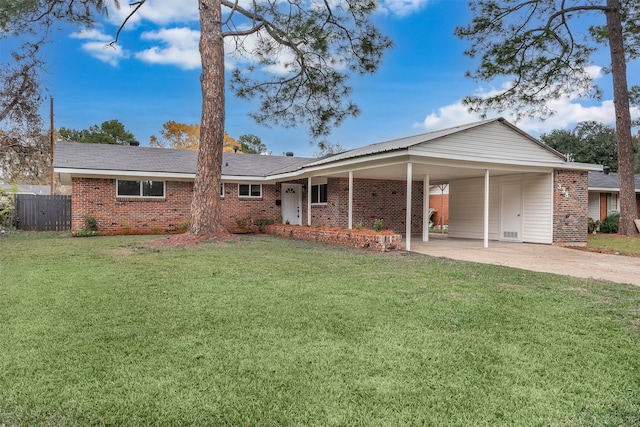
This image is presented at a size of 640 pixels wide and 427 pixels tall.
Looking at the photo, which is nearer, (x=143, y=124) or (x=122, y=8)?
(x=122, y=8)

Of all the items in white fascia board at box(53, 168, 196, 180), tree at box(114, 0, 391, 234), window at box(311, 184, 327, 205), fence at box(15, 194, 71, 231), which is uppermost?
tree at box(114, 0, 391, 234)

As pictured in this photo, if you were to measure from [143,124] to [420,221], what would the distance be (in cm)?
2607

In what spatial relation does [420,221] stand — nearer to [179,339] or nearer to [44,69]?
[179,339]

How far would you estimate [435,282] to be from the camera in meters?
6.34

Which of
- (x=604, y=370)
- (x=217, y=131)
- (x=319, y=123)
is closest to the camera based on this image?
(x=604, y=370)

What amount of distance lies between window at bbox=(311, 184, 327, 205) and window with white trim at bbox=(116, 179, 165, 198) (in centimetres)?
627

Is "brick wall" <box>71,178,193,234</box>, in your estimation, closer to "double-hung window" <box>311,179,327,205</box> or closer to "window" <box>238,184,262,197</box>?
"window" <box>238,184,262,197</box>

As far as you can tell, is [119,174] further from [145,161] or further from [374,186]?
[374,186]

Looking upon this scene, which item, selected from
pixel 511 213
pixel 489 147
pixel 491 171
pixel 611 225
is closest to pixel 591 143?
pixel 611 225

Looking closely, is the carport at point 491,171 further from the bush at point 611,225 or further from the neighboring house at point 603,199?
the neighboring house at point 603,199

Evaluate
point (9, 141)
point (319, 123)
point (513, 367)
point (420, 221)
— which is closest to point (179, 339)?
point (513, 367)

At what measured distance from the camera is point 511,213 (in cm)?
1477

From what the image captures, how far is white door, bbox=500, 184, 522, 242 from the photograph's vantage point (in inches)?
569

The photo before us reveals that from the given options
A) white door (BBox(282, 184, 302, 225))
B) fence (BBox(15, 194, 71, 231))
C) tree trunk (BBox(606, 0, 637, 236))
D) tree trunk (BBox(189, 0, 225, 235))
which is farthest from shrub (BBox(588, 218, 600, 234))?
fence (BBox(15, 194, 71, 231))
